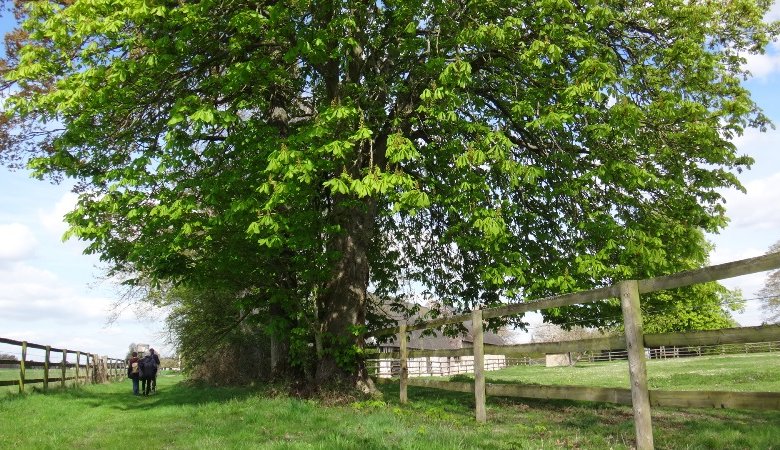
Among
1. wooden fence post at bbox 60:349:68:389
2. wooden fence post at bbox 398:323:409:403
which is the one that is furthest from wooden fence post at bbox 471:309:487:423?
wooden fence post at bbox 60:349:68:389

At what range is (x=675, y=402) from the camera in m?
5.64

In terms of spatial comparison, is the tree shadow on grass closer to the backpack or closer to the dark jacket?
the dark jacket

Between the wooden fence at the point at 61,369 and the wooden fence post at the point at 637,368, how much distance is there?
14.6 metres

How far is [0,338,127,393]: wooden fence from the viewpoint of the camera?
15.8 m

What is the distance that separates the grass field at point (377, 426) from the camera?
21.5ft

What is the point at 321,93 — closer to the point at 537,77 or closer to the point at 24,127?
the point at 537,77

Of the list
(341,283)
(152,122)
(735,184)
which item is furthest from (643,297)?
(152,122)

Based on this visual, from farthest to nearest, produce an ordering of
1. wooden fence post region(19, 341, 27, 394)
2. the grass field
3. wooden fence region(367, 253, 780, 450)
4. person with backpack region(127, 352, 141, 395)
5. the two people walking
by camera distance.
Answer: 1. the two people walking
2. person with backpack region(127, 352, 141, 395)
3. wooden fence post region(19, 341, 27, 394)
4. the grass field
5. wooden fence region(367, 253, 780, 450)

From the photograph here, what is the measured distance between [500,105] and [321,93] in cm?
509

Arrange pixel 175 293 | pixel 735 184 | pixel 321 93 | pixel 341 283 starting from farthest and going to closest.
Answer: pixel 175 293
pixel 321 93
pixel 341 283
pixel 735 184

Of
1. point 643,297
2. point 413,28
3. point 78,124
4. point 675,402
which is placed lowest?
point 675,402

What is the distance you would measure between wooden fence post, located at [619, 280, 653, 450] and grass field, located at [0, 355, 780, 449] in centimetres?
41

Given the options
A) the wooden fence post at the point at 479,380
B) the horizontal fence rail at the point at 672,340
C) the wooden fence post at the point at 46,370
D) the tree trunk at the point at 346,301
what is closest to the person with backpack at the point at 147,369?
the wooden fence post at the point at 46,370

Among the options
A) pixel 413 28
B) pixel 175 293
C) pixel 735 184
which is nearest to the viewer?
pixel 413 28
